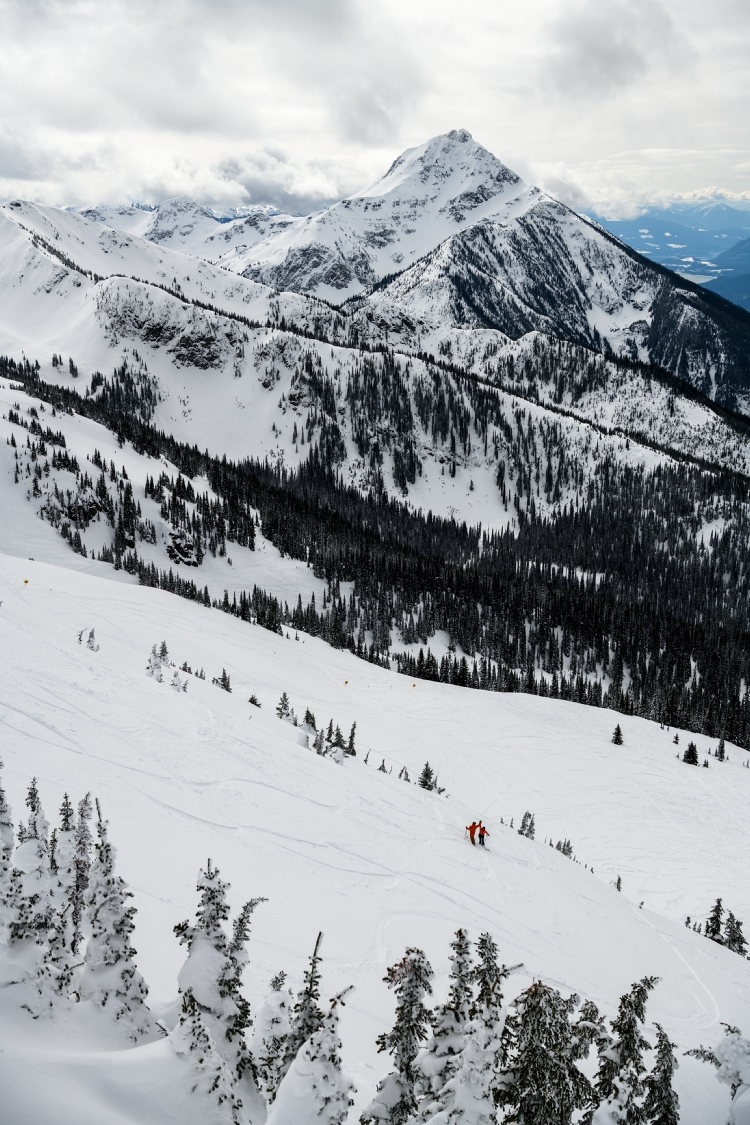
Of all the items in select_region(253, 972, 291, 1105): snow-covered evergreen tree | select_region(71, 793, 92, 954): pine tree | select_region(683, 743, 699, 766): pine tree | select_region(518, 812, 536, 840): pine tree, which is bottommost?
select_region(683, 743, 699, 766): pine tree

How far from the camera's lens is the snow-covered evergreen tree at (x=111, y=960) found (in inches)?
280

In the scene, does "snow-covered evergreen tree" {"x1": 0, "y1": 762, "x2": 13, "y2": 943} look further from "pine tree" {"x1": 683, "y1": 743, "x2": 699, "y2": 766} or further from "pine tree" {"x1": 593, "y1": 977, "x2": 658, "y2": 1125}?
"pine tree" {"x1": 683, "y1": 743, "x2": 699, "y2": 766}

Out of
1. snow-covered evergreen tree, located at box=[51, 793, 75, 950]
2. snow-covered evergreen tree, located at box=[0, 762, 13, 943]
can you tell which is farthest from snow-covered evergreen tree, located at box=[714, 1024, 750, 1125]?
snow-covered evergreen tree, located at box=[51, 793, 75, 950]

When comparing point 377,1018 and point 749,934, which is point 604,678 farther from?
point 377,1018

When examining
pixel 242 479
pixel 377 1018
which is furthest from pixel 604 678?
pixel 377 1018

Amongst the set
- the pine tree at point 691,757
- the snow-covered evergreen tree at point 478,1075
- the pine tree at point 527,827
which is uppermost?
the snow-covered evergreen tree at point 478,1075

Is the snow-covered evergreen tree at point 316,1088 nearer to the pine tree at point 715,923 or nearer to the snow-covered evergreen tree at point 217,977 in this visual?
the snow-covered evergreen tree at point 217,977

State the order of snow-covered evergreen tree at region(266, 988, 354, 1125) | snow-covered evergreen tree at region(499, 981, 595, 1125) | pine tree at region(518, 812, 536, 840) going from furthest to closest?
pine tree at region(518, 812, 536, 840)
snow-covered evergreen tree at region(499, 981, 595, 1125)
snow-covered evergreen tree at region(266, 988, 354, 1125)

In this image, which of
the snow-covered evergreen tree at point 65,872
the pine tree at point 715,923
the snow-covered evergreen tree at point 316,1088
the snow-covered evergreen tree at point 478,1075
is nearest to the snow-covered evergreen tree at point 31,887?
the snow-covered evergreen tree at point 65,872

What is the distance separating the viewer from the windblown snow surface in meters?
6.51

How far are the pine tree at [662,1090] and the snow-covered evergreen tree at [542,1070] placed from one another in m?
0.91

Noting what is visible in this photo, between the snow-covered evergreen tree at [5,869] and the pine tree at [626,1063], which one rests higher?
the snow-covered evergreen tree at [5,869]

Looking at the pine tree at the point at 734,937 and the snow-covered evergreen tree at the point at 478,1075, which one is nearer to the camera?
the snow-covered evergreen tree at the point at 478,1075

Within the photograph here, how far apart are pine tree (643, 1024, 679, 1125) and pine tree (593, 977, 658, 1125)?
12cm
